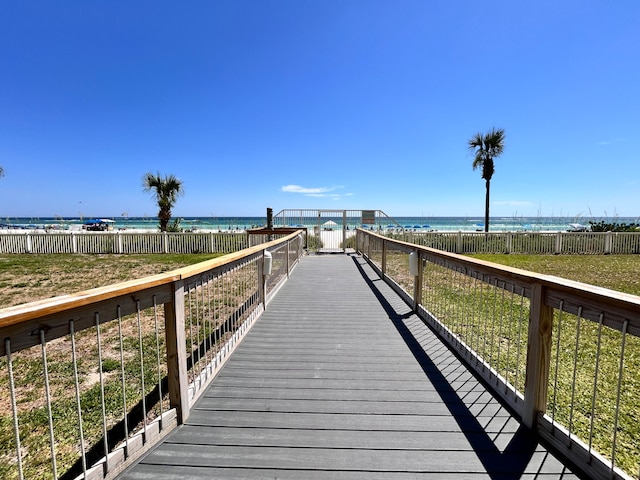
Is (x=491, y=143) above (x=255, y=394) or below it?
above

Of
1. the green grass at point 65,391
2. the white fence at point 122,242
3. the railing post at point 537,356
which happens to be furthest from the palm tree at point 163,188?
the railing post at point 537,356

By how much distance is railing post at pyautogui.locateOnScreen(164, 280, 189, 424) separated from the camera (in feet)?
6.78

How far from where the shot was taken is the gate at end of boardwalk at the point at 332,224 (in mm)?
13578

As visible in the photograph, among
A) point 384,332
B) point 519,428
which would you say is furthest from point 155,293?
point 384,332

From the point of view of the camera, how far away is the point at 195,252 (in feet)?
49.8

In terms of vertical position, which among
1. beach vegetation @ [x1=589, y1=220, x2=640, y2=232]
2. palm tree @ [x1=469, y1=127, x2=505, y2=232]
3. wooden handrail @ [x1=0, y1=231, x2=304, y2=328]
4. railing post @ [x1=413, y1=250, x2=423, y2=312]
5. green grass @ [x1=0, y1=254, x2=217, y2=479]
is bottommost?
green grass @ [x1=0, y1=254, x2=217, y2=479]

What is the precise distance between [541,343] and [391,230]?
1310cm

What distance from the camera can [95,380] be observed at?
322 centimetres

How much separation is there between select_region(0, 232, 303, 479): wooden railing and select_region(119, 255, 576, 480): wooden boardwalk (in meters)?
0.16

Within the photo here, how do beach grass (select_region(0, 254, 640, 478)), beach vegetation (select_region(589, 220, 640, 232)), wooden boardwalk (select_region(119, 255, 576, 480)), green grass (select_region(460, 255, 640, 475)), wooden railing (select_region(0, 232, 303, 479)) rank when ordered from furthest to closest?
beach vegetation (select_region(589, 220, 640, 232)) < beach grass (select_region(0, 254, 640, 478)) < green grass (select_region(460, 255, 640, 475)) < wooden boardwalk (select_region(119, 255, 576, 480)) < wooden railing (select_region(0, 232, 303, 479))

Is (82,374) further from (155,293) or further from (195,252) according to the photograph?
(195,252)

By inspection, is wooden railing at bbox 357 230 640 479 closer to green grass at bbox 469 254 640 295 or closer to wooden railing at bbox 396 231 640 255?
green grass at bbox 469 254 640 295

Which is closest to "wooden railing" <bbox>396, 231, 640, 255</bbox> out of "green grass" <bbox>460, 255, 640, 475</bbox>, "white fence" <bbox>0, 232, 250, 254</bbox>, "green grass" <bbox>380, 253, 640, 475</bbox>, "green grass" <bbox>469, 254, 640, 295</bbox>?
"green grass" <bbox>469, 254, 640, 295</bbox>

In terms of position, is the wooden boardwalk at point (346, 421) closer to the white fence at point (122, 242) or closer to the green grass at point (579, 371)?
the green grass at point (579, 371)
